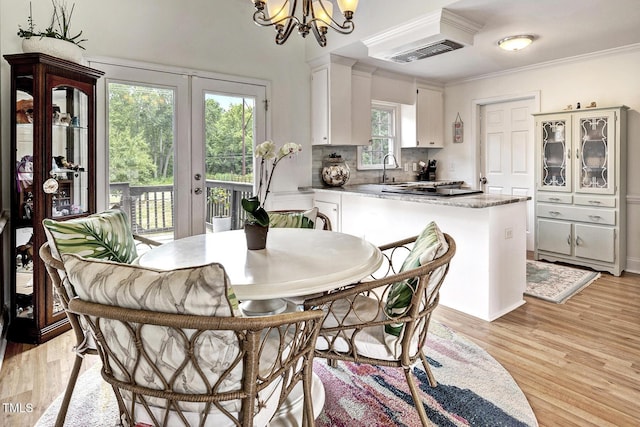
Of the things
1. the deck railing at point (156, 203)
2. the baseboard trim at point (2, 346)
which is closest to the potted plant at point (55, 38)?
the deck railing at point (156, 203)

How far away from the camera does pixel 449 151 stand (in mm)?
6008

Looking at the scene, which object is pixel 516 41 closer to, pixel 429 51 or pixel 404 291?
pixel 429 51

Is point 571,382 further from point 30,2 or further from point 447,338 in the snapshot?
point 30,2

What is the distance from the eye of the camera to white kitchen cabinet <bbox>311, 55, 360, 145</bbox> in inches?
172

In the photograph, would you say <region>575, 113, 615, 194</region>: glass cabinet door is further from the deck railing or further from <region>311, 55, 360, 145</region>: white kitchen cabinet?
the deck railing

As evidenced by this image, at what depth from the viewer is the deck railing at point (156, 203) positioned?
3.37m

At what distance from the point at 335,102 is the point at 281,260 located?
310 cm

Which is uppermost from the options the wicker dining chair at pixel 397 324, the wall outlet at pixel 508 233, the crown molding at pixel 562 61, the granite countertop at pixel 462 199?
the crown molding at pixel 562 61

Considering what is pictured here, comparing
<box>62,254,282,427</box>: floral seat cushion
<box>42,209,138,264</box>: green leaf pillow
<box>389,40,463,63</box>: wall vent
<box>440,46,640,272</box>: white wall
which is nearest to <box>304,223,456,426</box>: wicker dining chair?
<box>62,254,282,427</box>: floral seat cushion

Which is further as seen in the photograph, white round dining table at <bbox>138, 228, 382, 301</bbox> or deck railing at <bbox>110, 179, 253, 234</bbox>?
deck railing at <bbox>110, 179, 253, 234</bbox>

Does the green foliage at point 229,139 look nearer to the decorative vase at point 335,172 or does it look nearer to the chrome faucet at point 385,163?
the decorative vase at point 335,172

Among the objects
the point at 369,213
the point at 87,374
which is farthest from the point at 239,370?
the point at 369,213

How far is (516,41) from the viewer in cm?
375

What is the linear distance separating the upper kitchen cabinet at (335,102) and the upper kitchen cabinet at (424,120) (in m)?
1.17
